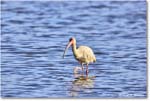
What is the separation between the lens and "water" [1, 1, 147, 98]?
827 centimetres

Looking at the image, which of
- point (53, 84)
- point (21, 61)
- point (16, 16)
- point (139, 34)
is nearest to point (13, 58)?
point (21, 61)

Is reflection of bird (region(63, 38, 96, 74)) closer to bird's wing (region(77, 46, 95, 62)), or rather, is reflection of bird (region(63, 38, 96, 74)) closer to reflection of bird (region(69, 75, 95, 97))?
bird's wing (region(77, 46, 95, 62))

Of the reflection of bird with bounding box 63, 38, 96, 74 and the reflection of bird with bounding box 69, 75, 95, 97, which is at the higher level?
the reflection of bird with bounding box 63, 38, 96, 74

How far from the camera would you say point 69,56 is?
9.19 m

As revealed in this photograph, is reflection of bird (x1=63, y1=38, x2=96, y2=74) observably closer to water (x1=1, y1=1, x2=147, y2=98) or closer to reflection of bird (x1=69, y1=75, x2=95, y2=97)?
water (x1=1, y1=1, x2=147, y2=98)

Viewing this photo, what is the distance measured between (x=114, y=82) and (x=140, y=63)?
35 cm

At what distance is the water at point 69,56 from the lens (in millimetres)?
8266

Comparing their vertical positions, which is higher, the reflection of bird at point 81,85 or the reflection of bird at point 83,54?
the reflection of bird at point 83,54

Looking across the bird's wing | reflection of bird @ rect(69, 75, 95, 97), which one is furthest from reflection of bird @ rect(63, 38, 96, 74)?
reflection of bird @ rect(69, 75, 95, 97)

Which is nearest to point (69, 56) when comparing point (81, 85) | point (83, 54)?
point (83, 54)

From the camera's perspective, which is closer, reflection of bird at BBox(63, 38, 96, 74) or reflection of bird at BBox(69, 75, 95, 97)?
reflection of bird at BBox(69, 75, 95, 97)

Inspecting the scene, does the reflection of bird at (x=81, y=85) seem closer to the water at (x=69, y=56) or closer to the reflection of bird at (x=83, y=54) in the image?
the water at (x=69, y=56)

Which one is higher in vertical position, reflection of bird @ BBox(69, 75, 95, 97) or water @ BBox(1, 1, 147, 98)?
water @ BBox(1, 1, 147, 98)

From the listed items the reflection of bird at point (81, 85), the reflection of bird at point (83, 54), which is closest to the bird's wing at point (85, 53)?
the reflection of bird at point (83, 54)
